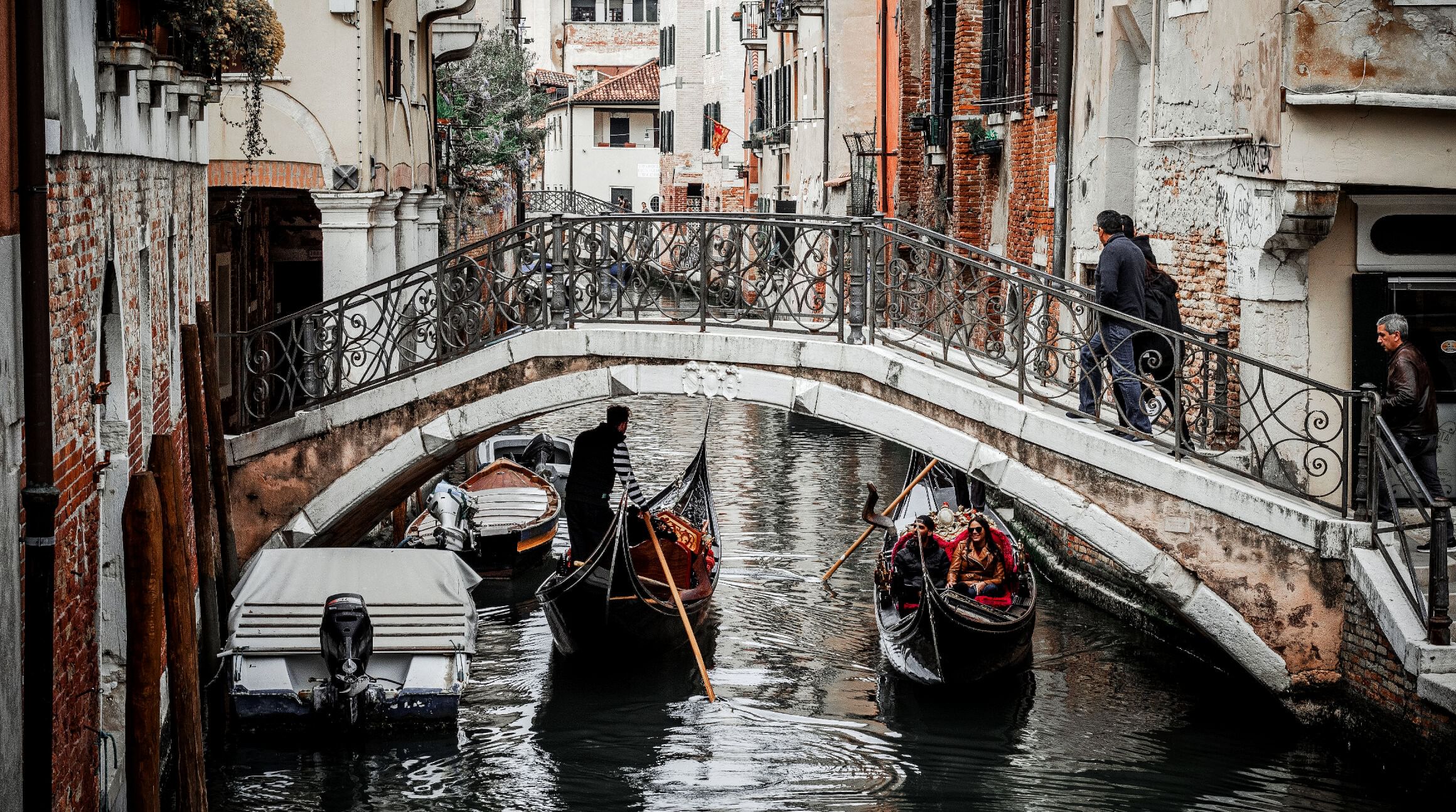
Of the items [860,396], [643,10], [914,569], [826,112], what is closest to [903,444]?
[860,396]

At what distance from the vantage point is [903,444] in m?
8.76

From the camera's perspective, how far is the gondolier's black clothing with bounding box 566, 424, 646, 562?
9992mm

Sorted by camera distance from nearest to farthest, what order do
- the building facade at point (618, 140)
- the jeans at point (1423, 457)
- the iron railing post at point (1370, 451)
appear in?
1. the iron railing post at point (1370, 451)
2. the jeans at point (1423, 457)
3. the building facade at point (618, 140)

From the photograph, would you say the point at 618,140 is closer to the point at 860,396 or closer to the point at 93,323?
the point at 860,396

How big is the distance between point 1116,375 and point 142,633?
4837 mm

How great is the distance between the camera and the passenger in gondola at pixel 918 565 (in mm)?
9445

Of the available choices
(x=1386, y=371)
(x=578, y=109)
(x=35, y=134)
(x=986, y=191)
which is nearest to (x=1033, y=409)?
(x=1386, y=371)

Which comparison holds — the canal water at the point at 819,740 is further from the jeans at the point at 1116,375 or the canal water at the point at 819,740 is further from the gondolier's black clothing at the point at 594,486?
the jeans at the point at 1116,375

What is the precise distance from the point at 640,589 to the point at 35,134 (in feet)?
19.1

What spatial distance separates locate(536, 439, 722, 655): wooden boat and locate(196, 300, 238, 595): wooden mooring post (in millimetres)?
1905

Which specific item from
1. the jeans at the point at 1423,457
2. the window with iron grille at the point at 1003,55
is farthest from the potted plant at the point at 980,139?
the jeans at the point at 1423,457

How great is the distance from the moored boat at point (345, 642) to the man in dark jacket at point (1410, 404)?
455 centimetres

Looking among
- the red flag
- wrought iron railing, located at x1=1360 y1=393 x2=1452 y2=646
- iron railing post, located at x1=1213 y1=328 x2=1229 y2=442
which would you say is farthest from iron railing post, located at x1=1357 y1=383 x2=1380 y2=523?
the red flag

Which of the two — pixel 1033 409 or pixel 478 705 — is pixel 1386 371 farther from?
pixel 478 705
